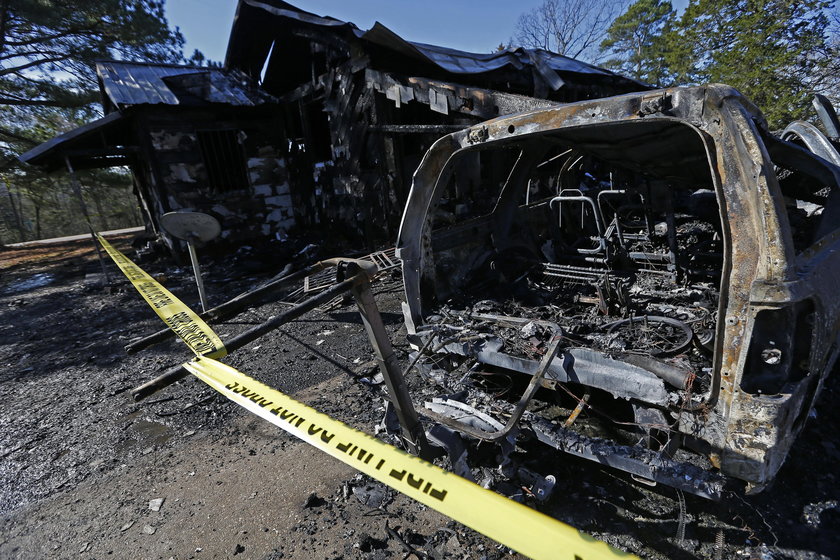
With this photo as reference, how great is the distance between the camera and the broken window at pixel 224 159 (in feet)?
33.4

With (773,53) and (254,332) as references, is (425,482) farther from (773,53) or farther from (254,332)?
(773,53)

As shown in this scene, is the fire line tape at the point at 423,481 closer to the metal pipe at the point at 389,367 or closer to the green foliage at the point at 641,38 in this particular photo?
the metal pipe at the point at 389,367

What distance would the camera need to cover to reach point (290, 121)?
35.6ft

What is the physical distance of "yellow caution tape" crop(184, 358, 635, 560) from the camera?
1.16 metres

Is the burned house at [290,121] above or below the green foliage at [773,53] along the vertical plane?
below

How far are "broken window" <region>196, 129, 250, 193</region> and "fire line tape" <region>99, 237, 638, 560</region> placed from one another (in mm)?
9557

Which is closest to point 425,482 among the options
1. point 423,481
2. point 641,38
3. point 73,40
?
point 423,481

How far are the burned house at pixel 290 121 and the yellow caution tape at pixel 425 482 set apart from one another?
21.1 ft

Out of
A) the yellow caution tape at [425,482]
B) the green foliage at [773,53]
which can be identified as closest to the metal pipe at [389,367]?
the yellow caution tape at [425,482]

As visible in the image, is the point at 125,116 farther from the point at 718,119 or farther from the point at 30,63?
the point at 718,119

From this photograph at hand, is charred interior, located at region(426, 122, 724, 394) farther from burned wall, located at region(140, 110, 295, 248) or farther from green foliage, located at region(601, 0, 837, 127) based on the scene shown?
green foliage, located at region(601, 0, 837, 127)

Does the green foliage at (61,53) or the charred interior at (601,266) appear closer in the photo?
the charred interior at (601,266)

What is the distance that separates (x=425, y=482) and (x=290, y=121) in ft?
36.8

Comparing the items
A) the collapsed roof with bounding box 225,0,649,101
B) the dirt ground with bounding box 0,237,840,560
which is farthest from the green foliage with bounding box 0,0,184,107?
the dirt ground with bounding box 0,237,840,560
